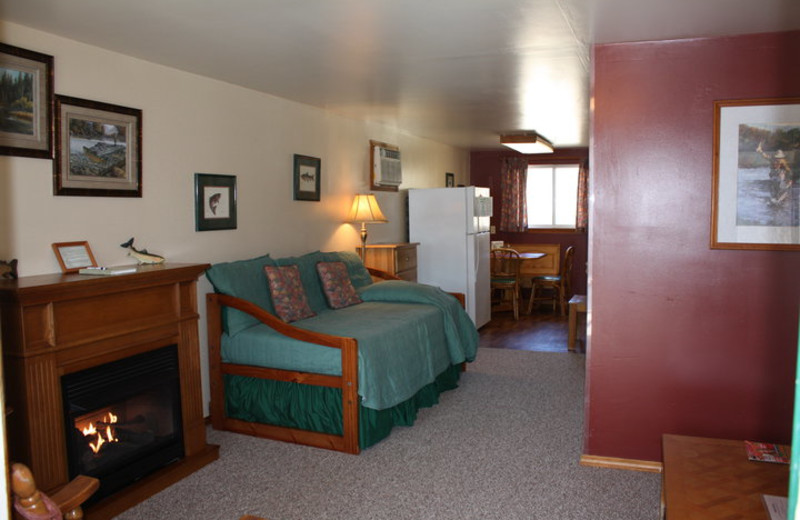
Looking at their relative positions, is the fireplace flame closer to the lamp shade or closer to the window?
the lamp shade

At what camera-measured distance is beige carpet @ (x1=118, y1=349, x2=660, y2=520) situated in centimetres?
282

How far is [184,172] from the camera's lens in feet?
12.4

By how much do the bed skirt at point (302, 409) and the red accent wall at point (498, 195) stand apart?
5.74 m

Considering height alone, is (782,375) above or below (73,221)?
below

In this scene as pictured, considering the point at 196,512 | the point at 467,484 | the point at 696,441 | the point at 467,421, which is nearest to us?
the point at 696,441

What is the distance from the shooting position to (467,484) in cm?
308

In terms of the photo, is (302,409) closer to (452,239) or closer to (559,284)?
(452,239)

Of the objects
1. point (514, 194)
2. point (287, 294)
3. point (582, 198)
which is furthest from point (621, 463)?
point (514, 194)

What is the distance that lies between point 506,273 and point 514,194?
1894 mm

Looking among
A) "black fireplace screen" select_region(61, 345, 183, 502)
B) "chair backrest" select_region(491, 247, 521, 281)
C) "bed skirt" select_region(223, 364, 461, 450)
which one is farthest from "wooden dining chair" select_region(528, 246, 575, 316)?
"black fireplace screen" select_region(61, 345, 183, 502)

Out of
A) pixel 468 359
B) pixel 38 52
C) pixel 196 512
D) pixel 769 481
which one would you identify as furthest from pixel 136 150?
pixel 769 481

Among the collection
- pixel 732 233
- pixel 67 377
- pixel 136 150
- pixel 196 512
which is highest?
pixel 136 150

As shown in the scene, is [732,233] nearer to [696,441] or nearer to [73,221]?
[696,441]

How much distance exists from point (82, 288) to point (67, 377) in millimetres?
380
